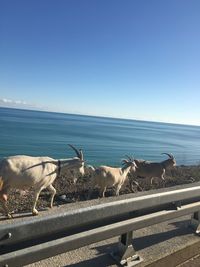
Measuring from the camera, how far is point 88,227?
143 inches

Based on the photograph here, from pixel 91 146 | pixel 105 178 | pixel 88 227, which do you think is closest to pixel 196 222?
pixel 88 227

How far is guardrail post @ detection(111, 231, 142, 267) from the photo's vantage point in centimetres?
403

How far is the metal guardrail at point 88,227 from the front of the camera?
9.84 ft

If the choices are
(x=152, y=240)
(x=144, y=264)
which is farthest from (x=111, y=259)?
(x=152, y=240)

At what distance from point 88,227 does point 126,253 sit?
2.33 feet

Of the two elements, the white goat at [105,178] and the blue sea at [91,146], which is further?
the blue sea at [91,146]


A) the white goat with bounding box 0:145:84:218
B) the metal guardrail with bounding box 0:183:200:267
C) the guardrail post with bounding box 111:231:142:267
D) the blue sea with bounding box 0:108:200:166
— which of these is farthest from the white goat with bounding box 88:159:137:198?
the blue sea with bounding box 0:108:200:166

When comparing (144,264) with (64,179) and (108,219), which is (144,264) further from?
(64,179)

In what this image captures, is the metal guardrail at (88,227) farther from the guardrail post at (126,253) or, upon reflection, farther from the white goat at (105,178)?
the white goat at (105,178)

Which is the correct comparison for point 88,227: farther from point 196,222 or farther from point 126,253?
point 196,222

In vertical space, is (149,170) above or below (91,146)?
above

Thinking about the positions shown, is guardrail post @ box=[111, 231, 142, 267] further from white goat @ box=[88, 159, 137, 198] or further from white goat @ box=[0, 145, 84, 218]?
white goat @ box=[88, 159, 137, 198]

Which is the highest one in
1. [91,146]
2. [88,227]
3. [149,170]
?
[88,227]

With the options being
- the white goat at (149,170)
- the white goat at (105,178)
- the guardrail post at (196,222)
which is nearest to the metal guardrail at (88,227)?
the guardrail post at (196,222)
